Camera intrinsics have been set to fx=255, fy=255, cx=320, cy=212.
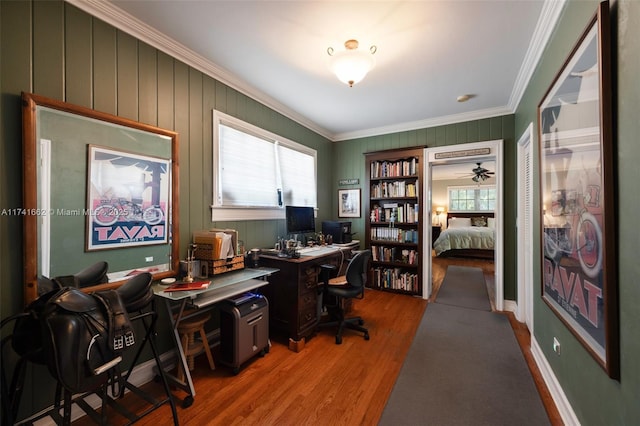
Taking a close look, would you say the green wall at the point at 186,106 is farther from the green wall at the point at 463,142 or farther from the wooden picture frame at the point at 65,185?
the green wall at the point at 463,142

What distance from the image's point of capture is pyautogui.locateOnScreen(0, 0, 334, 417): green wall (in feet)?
4.62

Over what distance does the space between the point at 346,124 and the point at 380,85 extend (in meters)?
1.31

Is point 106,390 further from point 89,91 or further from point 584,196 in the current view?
point 584,196

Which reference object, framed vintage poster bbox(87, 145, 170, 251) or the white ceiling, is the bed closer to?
the white ceiling

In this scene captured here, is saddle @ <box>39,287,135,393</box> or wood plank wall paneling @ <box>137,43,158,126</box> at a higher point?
wood plank wall paneling @ <box>137,43,158,126</box>

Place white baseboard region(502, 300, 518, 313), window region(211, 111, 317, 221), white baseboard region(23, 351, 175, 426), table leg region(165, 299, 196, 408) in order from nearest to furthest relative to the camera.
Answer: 1. white baseboard region(23, 351, 175, 426)
2. table leg region(165, 299, 196, 408)
3. window region(211, 111, 317, 221)
4. white baseboard region(502, 300, 518, 313)

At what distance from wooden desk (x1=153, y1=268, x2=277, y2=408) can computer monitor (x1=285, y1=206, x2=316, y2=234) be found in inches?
34.6

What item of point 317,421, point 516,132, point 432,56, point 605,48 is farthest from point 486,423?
point 516,132

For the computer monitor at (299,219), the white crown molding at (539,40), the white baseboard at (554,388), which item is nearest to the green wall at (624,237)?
the white baseboard at (554,388)

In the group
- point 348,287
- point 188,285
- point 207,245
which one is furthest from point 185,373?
point 348,287

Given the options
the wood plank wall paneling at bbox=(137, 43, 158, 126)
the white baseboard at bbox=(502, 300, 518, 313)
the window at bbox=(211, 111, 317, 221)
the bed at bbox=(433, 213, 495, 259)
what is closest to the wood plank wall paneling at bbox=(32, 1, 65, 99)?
the wood plank wall paneling at bbox=(137, 43, 158, 126)

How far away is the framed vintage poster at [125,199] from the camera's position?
1730mm

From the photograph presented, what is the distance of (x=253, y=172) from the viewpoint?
3.02 m

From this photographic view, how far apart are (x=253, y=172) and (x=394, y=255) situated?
8.65 feet
